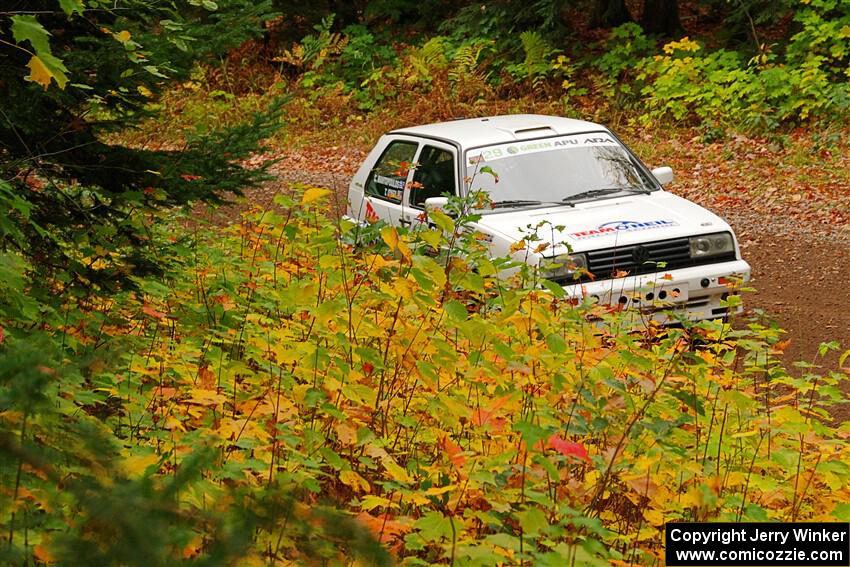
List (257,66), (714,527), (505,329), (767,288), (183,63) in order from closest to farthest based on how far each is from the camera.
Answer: (714,527) < (505,329) < (183,63) < (767,288) < (257,66)

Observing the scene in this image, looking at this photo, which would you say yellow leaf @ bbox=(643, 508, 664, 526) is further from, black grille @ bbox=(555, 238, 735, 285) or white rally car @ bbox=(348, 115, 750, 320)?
black grille @ bbox=(555, 238, 735, 285)

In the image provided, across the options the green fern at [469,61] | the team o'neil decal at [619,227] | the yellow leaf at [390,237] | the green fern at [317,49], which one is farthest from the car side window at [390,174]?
the green fern at [317,49]

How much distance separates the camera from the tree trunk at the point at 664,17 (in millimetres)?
19734

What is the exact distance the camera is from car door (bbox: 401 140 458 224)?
8.47 m

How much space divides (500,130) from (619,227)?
1861mm

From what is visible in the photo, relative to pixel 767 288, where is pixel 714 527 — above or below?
above

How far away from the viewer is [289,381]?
4117mm

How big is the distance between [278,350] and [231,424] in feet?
1.57

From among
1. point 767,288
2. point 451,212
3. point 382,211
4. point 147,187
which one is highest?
point 147,187

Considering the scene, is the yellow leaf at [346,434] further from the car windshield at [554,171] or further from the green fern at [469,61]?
the green fern at [469,61]

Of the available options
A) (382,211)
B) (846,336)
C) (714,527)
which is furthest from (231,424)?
(846,336)

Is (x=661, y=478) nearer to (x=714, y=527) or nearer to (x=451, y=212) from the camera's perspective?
(x=714, y=527)

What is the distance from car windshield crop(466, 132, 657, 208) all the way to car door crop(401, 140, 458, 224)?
0.78 ft

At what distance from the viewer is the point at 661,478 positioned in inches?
145
